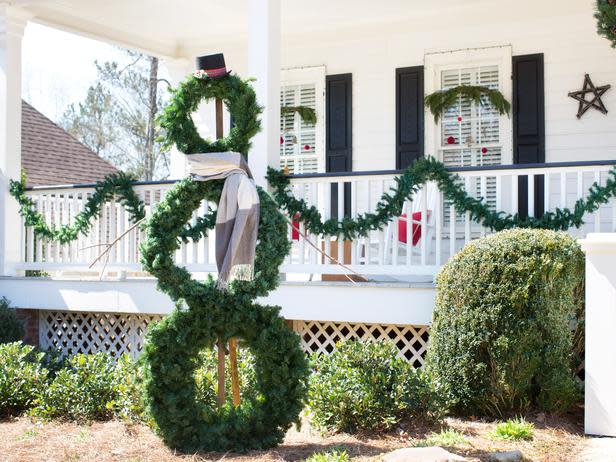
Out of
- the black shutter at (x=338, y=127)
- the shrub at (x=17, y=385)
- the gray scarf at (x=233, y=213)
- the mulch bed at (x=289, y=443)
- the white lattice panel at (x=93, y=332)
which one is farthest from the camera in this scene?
the black shutter at (x=338, y=127)

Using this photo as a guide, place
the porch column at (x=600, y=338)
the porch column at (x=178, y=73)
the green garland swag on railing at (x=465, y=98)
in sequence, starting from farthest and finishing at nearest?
the porch column at (x=178, y=73) < the green garland swag on railing at (x=465, y=98) < the porch column at (x=600, y=338)

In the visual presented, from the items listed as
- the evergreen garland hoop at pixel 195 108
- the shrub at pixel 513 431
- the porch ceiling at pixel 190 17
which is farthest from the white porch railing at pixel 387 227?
the porch ceiling at pixel 190 17

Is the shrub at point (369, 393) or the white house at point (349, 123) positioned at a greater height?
the white house at point (349, 123)

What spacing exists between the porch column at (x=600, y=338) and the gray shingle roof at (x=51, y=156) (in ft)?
50.5

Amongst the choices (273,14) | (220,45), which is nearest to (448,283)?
(273,14)

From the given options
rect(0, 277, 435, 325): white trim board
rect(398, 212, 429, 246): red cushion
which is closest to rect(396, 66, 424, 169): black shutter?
rect(398, 212, 429, 246): red cushion

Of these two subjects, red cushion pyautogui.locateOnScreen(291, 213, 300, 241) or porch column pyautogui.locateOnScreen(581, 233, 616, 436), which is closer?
porch column pyautogui.locateOnScreen(581, 233, 616, 436)

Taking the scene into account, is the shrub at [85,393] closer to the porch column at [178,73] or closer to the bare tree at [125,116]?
the porch column at [178,73]

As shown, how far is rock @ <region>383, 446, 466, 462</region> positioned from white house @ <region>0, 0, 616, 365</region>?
2.69 metres

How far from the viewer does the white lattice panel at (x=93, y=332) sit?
369 inches

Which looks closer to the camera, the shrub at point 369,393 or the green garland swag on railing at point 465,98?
the shrub at point 369,393

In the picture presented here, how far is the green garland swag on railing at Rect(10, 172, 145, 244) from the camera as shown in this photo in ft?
29.6

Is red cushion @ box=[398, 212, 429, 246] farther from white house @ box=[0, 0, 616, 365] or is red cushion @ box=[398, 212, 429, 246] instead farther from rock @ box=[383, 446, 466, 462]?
rock @ box=[383, 446, 466, 462]

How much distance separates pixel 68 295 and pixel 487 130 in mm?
5314
